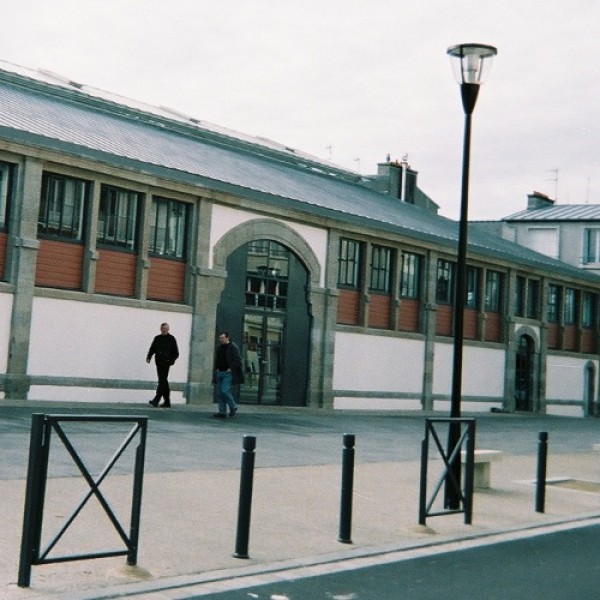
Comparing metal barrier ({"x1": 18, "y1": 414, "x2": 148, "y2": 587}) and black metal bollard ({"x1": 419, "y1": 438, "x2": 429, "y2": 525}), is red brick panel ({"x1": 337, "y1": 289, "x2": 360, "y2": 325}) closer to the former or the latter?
black metal bollard ({"x1": 419, "y1": 438, "x2": 429, "y2": 525})

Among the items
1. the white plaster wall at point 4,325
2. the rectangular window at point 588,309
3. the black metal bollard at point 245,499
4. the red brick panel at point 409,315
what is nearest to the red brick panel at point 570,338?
the rectangular window at point 588,309

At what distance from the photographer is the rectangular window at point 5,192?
21.3 m

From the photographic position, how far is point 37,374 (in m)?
21.9

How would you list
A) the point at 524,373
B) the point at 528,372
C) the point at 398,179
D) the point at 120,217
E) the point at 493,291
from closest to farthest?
the point at 120,217 < the point at 493,291 < the point at 524,373 < the point at 528,372 < the point at 398,179

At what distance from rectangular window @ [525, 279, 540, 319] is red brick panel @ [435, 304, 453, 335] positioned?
6.79 metres

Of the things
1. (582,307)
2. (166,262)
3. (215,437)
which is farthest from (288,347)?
(582,307)

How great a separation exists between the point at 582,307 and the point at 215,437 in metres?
31.0

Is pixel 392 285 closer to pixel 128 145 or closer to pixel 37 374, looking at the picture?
pixel 128 145

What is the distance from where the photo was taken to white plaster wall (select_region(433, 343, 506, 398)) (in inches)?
1359

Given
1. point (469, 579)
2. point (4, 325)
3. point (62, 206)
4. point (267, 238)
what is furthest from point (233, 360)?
point (469, 579)

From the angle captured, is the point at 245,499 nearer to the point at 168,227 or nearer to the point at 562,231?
the point at 168,227

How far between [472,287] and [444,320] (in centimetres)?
245

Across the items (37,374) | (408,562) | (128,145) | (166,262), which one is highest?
(128,145)

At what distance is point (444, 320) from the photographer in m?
34.9
